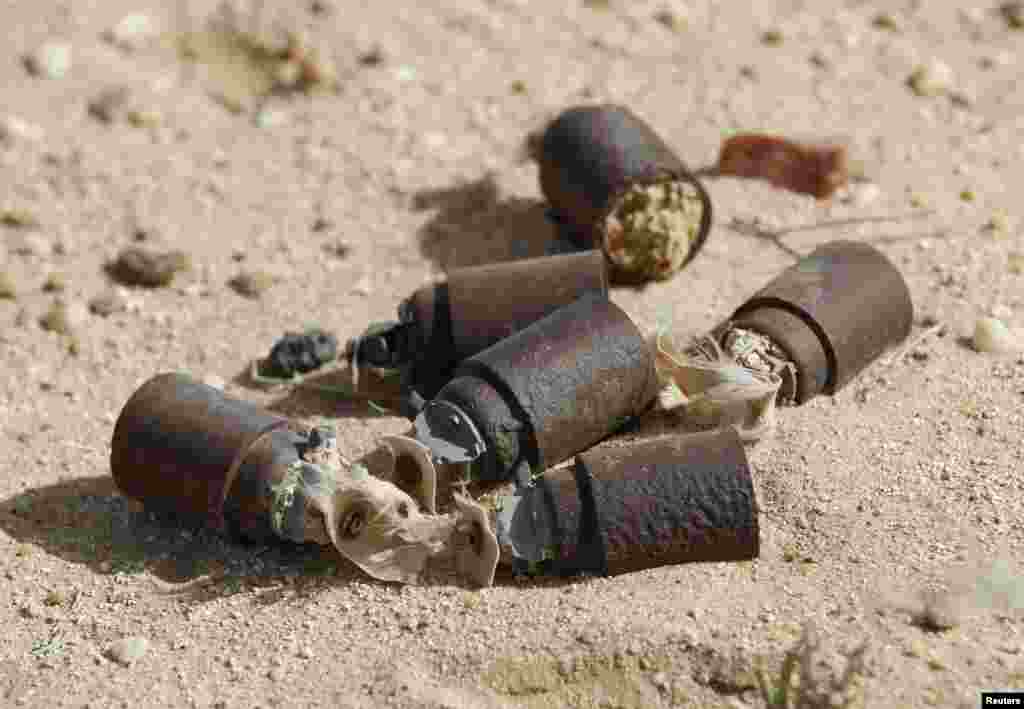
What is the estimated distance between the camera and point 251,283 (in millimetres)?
5762

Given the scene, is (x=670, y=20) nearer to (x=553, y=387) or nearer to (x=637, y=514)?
(x=553, y=387)

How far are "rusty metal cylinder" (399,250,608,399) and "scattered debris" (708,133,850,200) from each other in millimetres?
1414

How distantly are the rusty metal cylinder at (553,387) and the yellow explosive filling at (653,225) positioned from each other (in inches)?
34.9

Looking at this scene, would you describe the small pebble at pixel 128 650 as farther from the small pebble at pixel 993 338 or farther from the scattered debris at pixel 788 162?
the scattered debris at pixel 788 162

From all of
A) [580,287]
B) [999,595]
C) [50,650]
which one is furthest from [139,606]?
[999,595]

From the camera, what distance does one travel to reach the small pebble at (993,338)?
16.0ft

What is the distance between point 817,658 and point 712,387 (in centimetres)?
110

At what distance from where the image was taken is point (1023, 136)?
6.27m

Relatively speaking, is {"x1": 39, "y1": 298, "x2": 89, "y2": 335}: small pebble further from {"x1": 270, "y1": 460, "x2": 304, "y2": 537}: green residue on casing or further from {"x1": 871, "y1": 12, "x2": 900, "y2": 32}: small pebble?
{"x1": 871, "y1": 12, "x2": 900, "y2": 32}: small pebble

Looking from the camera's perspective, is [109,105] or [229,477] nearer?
[229,477]

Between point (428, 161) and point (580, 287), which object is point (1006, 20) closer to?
point (428, 161)

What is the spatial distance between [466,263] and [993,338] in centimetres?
209

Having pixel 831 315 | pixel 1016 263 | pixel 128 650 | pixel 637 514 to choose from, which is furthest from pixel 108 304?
pixel 1016 263

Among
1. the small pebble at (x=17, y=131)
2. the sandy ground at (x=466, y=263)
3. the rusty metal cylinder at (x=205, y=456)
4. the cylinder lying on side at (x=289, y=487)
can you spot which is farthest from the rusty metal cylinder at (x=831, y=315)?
the small pebble at (x=17, y=131)
